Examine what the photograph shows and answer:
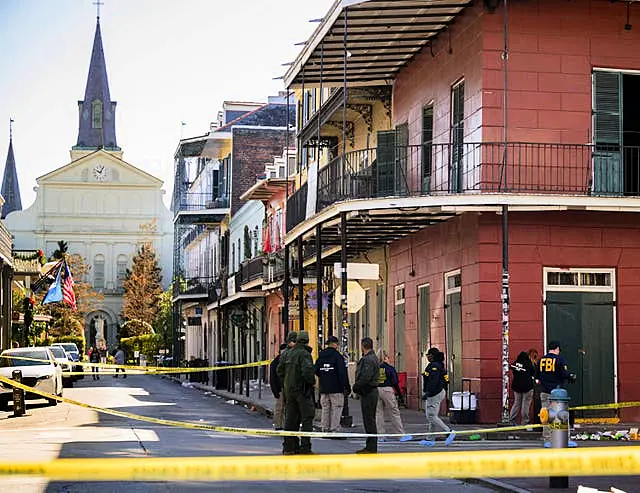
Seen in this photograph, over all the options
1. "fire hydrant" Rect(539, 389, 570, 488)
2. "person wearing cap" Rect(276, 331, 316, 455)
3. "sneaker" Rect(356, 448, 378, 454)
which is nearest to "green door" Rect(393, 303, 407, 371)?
"sneaker" Rect(356, 448, 378, 454)

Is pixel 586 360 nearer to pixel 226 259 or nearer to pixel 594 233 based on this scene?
pixel 594 233

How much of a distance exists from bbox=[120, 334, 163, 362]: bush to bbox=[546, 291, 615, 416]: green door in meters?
57.9

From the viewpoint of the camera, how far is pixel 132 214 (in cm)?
10919

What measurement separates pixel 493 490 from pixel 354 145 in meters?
20.5

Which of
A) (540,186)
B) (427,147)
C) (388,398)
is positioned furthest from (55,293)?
(388,398)

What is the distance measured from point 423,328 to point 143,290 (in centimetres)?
7128

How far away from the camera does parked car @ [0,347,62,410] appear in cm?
2978

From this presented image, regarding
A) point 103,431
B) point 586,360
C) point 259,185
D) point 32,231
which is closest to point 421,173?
point 586,360

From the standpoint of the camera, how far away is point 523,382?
20609 mm

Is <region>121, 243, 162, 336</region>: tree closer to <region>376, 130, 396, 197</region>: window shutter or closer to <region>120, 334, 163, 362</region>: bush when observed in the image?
<region>120, 334, 163, 362</region>: bush

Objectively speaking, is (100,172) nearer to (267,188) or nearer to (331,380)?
(267,188)

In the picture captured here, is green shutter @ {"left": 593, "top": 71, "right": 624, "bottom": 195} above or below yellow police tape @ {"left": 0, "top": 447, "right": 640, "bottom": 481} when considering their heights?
→ above

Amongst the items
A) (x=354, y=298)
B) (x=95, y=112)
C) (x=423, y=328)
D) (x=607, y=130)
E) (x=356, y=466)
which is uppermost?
(x=95, y=112)

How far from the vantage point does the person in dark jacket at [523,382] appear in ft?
67.6
